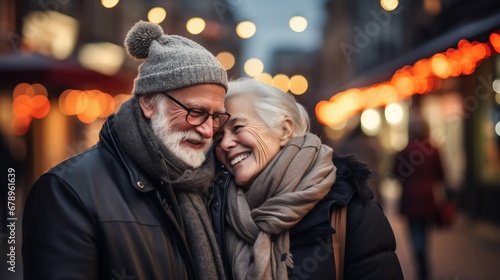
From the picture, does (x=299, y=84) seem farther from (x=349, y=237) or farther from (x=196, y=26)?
(x=349, y=237)

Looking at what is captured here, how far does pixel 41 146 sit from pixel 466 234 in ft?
34.8

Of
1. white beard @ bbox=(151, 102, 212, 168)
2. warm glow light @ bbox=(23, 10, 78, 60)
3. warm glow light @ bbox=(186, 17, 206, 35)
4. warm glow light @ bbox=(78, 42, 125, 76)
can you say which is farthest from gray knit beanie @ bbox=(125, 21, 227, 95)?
warm glow light @ bbox=(78, 42, 125, 76)

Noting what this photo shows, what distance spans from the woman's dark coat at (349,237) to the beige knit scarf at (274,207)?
0.05 m

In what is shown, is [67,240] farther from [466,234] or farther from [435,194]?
[466,234]

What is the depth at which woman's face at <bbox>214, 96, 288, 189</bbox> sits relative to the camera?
2664 millimetres

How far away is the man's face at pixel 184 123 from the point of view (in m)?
2.48

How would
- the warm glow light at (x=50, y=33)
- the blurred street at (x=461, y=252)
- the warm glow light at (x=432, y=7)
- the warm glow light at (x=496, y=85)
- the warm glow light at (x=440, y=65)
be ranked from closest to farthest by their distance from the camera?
the blurred street at (x=461, y=252)
the warm glow light at (x=440, y=65)
the warm glow light at (x=496, y=85)
the warm glow light at (x=50, y=33)
the warm glow light at (x=432, y=7)

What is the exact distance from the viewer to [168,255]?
2.28 metres

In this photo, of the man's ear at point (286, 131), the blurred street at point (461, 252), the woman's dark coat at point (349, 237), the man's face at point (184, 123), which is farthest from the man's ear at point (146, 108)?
the blurred street at point (461, 252)

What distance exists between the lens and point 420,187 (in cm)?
721

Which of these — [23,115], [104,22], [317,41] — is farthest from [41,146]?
[317,41]

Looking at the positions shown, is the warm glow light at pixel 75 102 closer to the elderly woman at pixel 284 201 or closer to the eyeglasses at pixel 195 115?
the elderly woman at pixel 284 201

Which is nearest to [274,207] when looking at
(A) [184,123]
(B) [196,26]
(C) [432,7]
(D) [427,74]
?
(A) [184,123]

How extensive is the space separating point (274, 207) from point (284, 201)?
5 centimetres
